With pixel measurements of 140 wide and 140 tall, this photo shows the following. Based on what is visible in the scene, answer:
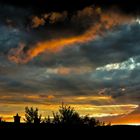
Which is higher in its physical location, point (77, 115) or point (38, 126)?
point (77, 115)

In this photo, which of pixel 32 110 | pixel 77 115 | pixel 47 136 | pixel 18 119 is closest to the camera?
pixel 47 136

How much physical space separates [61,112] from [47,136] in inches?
1739

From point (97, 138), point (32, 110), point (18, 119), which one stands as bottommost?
point (97, 138)

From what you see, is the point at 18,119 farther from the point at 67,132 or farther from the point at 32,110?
the point at 32,110

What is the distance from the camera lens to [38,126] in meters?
21.6

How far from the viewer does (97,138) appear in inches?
865

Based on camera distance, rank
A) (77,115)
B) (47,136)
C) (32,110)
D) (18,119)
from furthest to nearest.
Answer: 1. (77,115)
2. (32,110)
3. (18,119)
4. (47,136)

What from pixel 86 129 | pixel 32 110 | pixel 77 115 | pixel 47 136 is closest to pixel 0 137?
pixel 47 136

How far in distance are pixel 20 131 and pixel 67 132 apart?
2.72 metres

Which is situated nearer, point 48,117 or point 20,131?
point 20,131

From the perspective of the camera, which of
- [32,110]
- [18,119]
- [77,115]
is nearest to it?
[18,119]

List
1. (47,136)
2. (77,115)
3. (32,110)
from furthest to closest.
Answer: (77,115)
(32,110)
(47,136)

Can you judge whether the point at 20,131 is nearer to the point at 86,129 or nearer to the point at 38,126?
the point at 38,126

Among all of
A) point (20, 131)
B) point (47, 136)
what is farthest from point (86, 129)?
point (20, 131)
